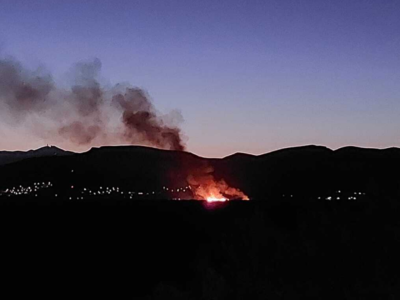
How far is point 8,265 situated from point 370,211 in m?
49.7

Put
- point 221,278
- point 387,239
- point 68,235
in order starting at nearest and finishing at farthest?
point 221,278 < point 387,239 < point 68,235

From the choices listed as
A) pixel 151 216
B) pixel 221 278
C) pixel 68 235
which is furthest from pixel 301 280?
pixel 151 216

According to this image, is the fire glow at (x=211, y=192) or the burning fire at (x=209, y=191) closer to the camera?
the fire glow at (x=211, y=192)

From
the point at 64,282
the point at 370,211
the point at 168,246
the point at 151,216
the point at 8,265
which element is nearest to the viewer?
the point at 370,211

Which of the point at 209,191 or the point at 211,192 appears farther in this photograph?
the point at 209,191

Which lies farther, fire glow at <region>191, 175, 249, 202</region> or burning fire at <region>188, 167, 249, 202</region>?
burning fire at <region>188, 167, 249, 202</region>

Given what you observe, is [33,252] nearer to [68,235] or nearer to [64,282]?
[68,235]

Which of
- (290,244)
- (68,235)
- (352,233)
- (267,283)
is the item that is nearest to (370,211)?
(352,233)

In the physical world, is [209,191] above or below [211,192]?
above

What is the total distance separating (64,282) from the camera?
157ft

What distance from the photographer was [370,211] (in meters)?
21.0

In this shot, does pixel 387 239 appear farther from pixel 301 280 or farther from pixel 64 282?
pixel 64 282

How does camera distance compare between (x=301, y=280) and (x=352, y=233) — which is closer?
(x=301, y=280)

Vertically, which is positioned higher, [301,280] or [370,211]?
[370,211]
